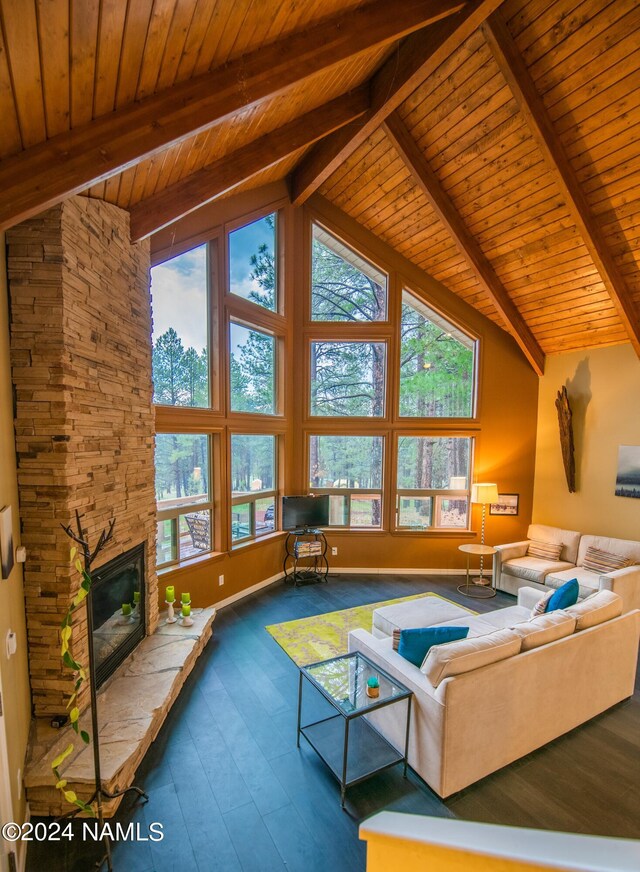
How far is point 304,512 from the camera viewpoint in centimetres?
575

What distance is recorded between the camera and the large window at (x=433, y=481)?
20.7ft

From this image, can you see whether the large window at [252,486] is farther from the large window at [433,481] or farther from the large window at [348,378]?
the large window at [433,481]

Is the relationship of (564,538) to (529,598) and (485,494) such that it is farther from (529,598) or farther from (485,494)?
(529,598)

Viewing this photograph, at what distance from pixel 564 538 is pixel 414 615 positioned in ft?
9.83

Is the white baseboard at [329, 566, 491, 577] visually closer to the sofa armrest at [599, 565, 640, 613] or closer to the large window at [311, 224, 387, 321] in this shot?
the sofa armrest at [599, 565, 640, 613]

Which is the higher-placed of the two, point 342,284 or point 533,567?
point 342,284

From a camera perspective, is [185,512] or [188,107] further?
[185,512]

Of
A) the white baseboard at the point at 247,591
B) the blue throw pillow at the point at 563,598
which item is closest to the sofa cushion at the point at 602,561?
the blue throw pillow at the point at 563,598

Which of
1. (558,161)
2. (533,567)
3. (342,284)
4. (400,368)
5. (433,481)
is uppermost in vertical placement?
(558,161)

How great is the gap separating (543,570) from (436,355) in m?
3.31

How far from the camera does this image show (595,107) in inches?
134

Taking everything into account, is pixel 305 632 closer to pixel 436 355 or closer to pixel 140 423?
pixel 140 423

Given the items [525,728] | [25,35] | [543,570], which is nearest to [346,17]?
[25,35]

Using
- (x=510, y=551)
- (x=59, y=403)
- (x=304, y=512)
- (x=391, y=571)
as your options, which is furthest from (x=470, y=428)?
(x=59, y=403)
